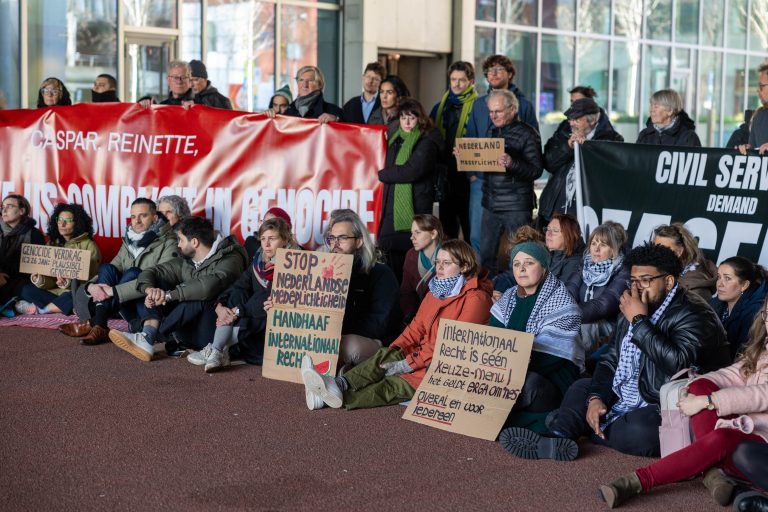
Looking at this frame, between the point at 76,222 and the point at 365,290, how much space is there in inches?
131

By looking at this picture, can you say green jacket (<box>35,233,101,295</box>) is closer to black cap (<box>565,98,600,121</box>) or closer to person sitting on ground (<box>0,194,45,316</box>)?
person sitting on ground (<box>0,194,45,316</box>)

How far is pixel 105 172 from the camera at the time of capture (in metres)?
10.7

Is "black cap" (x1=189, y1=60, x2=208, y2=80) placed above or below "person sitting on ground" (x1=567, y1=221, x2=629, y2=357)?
above

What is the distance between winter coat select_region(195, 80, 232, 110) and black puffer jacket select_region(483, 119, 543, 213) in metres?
2.97

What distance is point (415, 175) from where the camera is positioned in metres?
9.28

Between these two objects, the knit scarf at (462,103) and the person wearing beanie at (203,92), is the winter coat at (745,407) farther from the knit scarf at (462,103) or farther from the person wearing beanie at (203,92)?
the person wearing beanie at (203,92)

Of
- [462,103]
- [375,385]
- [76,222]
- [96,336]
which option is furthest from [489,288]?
[76,222]

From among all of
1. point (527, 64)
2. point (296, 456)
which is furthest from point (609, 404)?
point (527, 64)

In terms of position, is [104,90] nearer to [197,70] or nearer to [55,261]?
[197,70]

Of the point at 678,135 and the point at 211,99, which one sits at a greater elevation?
the point at 211,99

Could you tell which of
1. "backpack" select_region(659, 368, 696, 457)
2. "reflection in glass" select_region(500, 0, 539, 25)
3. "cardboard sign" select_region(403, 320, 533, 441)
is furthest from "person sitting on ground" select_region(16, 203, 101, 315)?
"reflection in glass" select_region(500, 0, 539, 25)

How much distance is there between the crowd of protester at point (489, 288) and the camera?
5.63 meters

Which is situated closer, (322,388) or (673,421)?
(673,421)

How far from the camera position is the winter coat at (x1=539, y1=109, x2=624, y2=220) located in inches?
364
